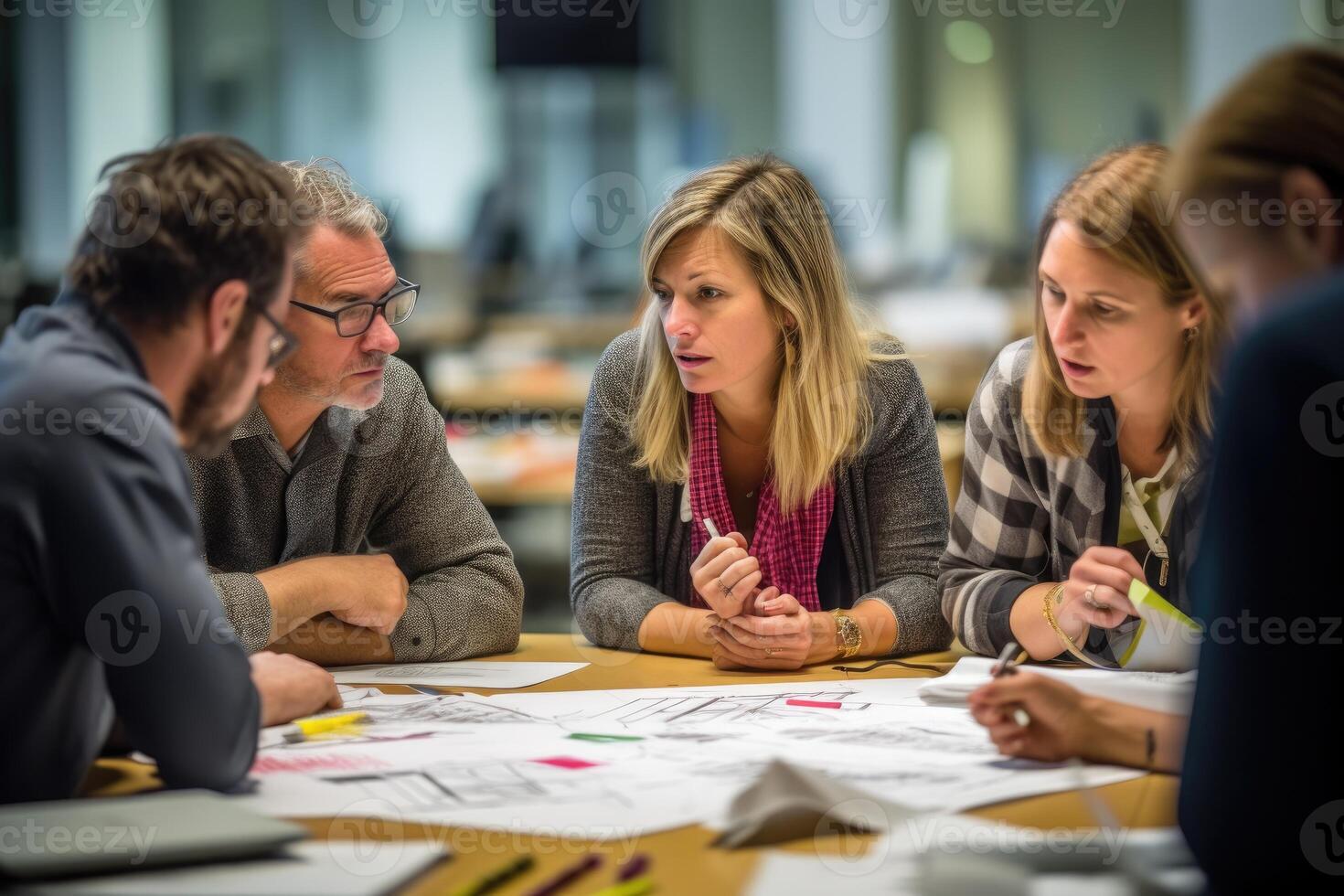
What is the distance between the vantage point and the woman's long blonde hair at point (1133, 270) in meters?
1.82

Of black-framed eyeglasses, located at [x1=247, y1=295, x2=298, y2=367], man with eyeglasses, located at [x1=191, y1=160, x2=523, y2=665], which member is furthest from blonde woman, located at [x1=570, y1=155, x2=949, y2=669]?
black-framed eyeglasses, located at [x1=247, y1=295, x2=298, y2=367]

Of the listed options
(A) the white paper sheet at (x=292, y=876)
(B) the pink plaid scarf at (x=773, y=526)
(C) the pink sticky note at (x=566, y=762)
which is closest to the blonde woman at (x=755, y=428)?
(B) the pink plaid scarf at (x=773, y=526)

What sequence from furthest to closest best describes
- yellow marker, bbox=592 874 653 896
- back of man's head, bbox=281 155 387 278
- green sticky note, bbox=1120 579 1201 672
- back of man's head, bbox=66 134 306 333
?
back of man's head, bbox=281 155 387 278 → green sticky note, bbox=1120 579 1201 672 → back of man's head, bbox=66 134 306 333 → yellow marker, bbox=592 874 653 896

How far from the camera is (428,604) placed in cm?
203

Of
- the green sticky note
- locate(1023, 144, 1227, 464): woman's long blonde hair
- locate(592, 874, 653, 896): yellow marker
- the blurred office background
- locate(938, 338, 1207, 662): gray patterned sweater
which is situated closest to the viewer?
locate(592, 874, 653, 896): yellow marker

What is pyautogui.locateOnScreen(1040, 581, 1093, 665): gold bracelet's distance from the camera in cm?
184

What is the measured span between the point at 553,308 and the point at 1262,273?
762 centimetres

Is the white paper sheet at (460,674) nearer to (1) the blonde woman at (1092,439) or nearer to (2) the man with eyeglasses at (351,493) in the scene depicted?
(2) the man with eyeglasses at (351,493)

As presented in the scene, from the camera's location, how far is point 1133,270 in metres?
1.82

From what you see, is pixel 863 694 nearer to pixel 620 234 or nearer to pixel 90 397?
pixel 90 397

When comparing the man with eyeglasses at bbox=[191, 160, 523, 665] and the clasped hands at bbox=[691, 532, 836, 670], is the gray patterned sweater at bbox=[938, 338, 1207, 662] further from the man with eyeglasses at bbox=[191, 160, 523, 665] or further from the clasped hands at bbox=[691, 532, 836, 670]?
the man with eyeglasses at bbox=[191, 160, 523, 665]

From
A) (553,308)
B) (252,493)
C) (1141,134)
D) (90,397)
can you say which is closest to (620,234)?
(553,308)

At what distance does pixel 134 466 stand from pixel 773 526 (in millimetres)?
1255

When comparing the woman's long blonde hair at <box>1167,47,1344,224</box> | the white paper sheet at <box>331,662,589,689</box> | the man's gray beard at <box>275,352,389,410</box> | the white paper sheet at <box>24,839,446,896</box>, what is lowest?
the white paper sheet at <box>331,662,589,689</box>
